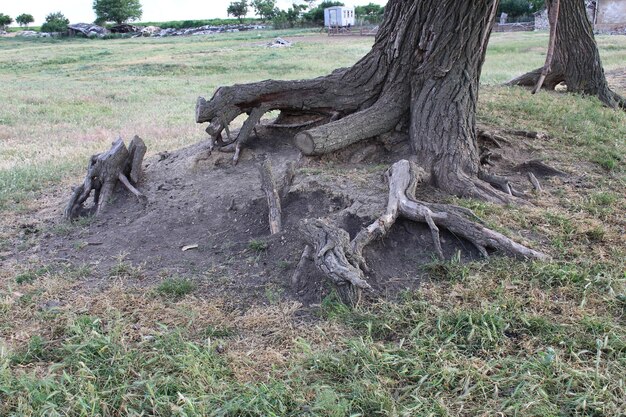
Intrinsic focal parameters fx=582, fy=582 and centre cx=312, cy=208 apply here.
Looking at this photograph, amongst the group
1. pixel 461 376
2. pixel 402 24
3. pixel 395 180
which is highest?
pixel 402 24

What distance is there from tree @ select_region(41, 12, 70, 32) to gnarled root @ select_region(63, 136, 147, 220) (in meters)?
79.9

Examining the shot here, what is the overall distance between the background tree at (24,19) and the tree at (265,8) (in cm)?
3641

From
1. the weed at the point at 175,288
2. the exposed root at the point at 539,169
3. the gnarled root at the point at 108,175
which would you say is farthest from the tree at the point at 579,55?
the weed at the point at 175,288

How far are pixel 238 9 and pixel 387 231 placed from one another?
10437cm

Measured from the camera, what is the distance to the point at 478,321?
363 cm

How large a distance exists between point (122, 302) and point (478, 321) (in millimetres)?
2495

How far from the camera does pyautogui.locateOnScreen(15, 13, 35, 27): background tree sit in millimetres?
92125

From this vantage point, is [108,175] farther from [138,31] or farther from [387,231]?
[138,31]

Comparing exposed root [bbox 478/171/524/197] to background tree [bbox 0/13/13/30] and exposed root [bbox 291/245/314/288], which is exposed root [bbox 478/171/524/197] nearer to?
exposed root [bbox 291/245/314/288]

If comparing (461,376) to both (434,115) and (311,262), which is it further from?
(434,115)

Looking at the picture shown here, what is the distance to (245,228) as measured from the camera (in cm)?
538

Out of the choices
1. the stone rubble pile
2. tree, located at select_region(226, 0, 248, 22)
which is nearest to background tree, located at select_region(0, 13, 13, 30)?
the stone rubble pile

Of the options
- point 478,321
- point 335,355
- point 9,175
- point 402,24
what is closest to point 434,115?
point 402,24

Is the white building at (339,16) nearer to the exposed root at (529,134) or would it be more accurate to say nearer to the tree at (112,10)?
the tree at (112,10)
